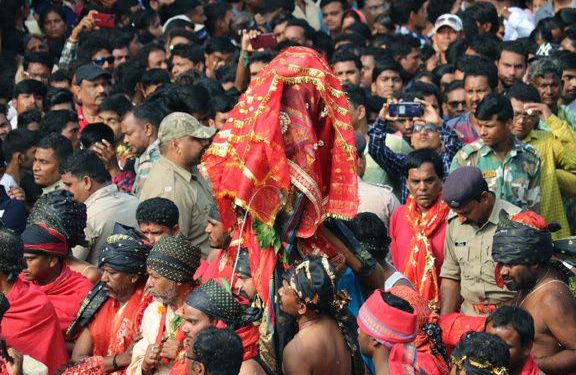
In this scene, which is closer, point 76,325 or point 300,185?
point 300,185

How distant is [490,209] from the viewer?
27.8ft

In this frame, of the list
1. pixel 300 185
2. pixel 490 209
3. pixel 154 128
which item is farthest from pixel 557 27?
pixel 300 185

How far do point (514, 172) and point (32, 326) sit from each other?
12.5 feet

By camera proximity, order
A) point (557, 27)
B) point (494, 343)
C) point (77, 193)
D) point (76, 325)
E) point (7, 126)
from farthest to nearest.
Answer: point (557, 27) < point (7, 126) < point (77, 193) < point (76, 325) < point (494, 343)

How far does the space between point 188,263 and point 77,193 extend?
2.36m

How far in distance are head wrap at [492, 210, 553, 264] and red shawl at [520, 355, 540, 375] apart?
81 centimetres

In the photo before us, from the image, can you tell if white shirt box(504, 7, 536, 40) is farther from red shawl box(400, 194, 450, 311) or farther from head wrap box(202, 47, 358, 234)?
head wrap box(202, 47, 358, 234)

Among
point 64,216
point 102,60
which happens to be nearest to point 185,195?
point 64,216

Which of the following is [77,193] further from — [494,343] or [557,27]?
[557,27]

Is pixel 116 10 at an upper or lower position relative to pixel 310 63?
lower

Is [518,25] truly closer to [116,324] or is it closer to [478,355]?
[116,324]

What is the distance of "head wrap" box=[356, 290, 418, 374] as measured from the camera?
6.65 meters

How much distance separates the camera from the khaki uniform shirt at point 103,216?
30.5ft

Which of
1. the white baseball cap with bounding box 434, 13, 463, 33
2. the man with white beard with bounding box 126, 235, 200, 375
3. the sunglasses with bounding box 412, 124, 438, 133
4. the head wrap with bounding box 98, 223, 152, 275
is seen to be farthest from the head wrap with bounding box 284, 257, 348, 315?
the white baseball cap with bounding box 434, 13, 463, 33
